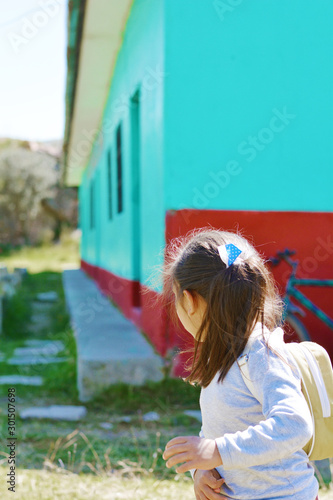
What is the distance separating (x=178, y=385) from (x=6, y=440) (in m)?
1.27

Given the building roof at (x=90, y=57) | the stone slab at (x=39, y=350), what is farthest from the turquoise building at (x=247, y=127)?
the stone slab at (x=39, y=350)

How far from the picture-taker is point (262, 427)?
1.28m

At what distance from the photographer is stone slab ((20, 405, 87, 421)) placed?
3752 mm

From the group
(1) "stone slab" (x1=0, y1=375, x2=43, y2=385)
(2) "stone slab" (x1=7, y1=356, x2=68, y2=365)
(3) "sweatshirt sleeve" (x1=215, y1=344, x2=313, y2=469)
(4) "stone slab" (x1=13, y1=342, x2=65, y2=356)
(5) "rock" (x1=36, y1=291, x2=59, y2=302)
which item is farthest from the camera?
(5) "rock" (x1=36, y1=291, x2=59, y2=302)

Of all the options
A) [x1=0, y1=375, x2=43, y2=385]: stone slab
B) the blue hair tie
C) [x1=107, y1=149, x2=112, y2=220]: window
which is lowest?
[x1=0, y1=375, x2=43, y2=385]: stone slab

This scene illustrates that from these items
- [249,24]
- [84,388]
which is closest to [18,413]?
[84,388]

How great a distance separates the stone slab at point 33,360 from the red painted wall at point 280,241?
169 cm

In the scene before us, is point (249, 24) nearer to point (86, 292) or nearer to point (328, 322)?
point (328, 322)

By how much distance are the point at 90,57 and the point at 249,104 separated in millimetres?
3932

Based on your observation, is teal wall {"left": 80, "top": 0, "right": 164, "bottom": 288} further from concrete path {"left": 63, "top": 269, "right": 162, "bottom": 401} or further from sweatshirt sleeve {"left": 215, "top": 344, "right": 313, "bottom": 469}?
sweatshirt sleeve {"left": 215, "top": 344, "right": 313, "bottom": 469}

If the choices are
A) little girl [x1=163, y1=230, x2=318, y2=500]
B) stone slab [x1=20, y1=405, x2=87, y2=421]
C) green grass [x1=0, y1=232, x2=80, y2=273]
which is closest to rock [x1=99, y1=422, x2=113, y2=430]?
stone slab [x1=20, y1=405, x2=87, y2=421]

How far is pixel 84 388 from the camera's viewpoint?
406 centimetres

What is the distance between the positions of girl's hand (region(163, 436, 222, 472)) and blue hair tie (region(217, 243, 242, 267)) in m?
0.43

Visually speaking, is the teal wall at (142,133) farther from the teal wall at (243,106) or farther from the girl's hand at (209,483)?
the girl's hand at (209,483)
